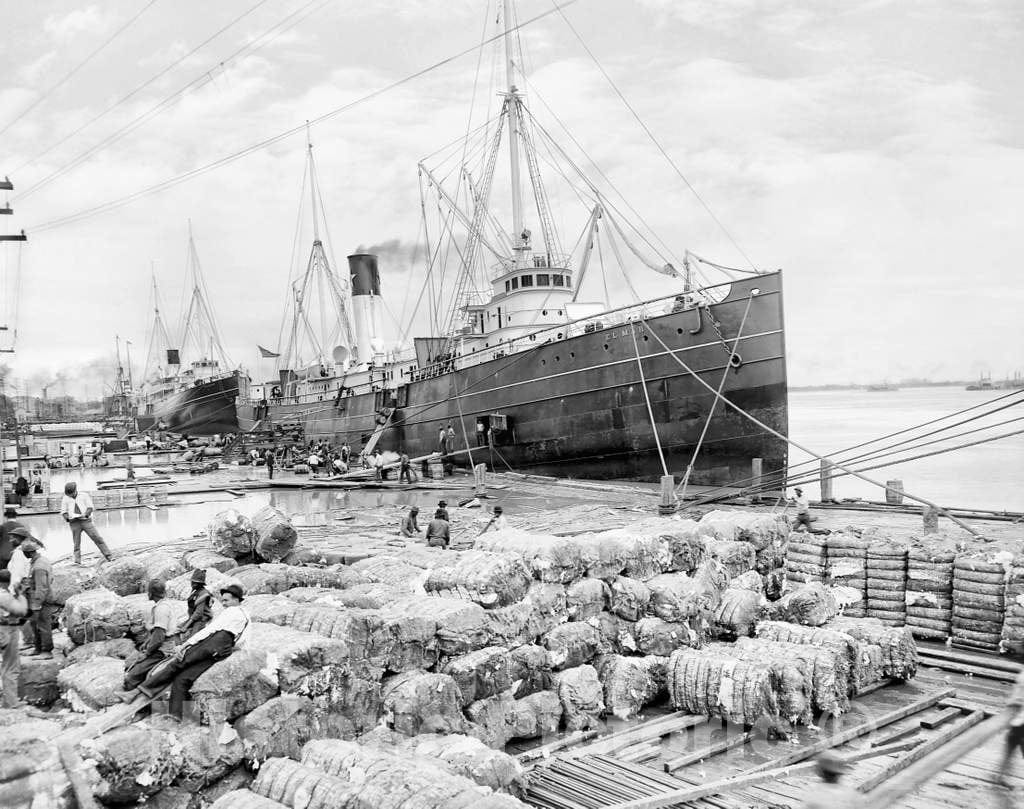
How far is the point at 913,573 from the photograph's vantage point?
1088 cm

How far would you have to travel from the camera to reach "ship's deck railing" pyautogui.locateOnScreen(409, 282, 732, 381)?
75.6ft

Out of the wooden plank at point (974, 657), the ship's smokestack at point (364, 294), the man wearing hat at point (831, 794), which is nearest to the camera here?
the man wearing hat at point (831, 794)

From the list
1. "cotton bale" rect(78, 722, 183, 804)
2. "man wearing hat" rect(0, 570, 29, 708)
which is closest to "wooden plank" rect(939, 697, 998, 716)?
"cotton bale" rect(78, 722, 183, 804)

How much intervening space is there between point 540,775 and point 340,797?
2.35 m

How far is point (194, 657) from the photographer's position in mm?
6316

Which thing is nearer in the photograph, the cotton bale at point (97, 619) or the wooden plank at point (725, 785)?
the wooden plank at point (725, 785)

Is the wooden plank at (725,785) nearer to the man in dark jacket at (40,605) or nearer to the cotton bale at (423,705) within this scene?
the cotton bale at (423,705)

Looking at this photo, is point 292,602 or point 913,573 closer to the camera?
point 292,602

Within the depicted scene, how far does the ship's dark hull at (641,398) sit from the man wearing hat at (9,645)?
1707cm

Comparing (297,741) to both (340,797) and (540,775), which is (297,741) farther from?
(540,775)

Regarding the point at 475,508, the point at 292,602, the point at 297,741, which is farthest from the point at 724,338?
→ the point at 297,741

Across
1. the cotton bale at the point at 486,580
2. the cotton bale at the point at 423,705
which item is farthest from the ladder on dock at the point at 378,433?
the cotton bale at the point at 423,705

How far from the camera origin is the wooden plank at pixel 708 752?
7051 mm

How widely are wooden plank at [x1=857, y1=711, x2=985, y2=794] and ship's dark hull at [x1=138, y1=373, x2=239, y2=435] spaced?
69770 mm
